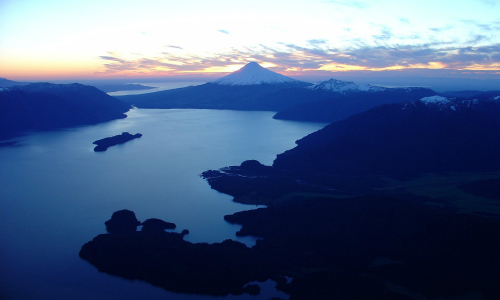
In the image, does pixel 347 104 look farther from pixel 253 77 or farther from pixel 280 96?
pixel 253 77

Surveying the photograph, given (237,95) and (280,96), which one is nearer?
(280,96)

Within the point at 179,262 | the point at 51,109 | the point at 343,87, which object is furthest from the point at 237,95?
the point at 179,262

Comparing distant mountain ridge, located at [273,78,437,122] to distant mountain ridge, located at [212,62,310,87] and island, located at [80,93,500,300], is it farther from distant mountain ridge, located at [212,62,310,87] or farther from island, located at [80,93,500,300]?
island, located at [80,93,500,300]

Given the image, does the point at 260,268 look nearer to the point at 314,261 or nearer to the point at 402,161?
the point at 314,261

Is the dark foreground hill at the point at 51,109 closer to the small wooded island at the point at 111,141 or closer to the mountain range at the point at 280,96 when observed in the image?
the small wooded island at the point at 111,141

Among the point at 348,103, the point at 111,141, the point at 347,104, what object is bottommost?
the point at 111,141

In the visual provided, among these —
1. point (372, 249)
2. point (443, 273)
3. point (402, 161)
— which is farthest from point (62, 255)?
point (402, 161)
